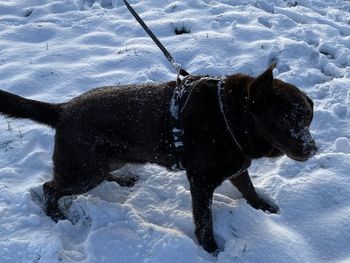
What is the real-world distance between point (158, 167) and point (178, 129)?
1.01 m

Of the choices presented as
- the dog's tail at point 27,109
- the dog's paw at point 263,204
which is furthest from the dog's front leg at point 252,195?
the dog's tail at point 27,109

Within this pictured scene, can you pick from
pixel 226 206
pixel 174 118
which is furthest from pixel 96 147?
pixel 226 206

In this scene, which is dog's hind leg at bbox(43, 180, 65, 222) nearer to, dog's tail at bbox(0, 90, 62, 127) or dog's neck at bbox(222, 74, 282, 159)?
dog's tail at bbox(0, 90, 62, 127)

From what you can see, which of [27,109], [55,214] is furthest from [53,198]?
[27,109]

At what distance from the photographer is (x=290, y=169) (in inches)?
163

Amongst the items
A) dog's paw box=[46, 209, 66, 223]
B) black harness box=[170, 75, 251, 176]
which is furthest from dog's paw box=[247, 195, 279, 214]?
dog's paw box=[46, 209, 66, 223]

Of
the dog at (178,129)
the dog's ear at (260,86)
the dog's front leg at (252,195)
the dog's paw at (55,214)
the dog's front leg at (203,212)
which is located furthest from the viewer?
the dog's front leg at (252,195)

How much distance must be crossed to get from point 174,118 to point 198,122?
0.18 m

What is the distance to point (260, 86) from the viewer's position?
3.06m

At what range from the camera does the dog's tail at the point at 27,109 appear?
343cm

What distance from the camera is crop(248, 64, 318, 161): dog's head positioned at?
122 inches

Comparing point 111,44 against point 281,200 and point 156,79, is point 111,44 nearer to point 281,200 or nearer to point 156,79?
point 156,79

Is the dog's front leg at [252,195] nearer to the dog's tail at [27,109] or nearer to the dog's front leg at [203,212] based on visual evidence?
the dog's front leg at [203,212]

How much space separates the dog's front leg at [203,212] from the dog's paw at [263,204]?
1.91 ft
